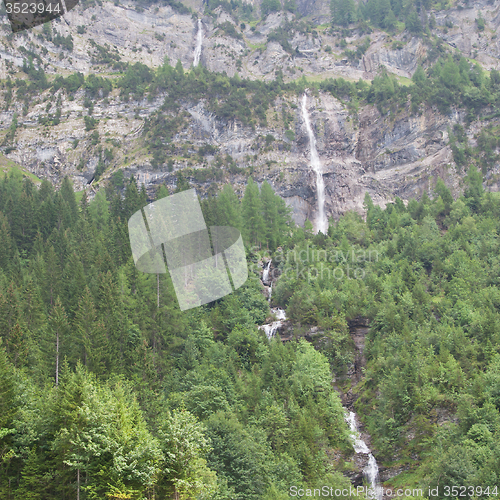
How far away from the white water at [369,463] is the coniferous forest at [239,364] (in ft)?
4.36

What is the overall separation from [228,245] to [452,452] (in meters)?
31.9

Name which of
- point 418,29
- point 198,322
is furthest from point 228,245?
point 418,29

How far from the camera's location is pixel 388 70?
15425cm

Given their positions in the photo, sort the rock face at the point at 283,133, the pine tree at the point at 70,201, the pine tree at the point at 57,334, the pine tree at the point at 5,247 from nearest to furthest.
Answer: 1. the pine tree at the point at 57,334
2. the pine tree at the point at 5,247
3. the pine tree at the point at 70,201
4. the rock face at the point at 283,133

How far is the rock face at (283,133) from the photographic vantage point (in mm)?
115875

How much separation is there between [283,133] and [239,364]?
83.2m

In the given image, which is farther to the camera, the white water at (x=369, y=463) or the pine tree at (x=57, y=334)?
the white water at (x=369, y=463)

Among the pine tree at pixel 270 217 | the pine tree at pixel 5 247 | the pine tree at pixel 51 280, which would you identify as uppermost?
the pine tree at pixel 5 247

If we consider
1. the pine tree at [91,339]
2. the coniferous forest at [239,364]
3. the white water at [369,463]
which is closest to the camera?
the coniferous forest at [239,364]

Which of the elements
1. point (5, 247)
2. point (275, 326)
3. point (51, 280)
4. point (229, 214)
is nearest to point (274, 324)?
point (275, 326)

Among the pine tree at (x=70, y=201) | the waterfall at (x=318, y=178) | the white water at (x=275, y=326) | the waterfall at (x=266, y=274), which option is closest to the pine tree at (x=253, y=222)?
the waterfall at (x=266, y=274)

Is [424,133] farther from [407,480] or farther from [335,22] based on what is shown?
[407,480]

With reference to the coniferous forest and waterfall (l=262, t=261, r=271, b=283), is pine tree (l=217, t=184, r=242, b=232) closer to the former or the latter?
the coniferous forest

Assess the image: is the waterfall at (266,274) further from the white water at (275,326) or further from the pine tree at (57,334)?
the pine tree at (57,334)
